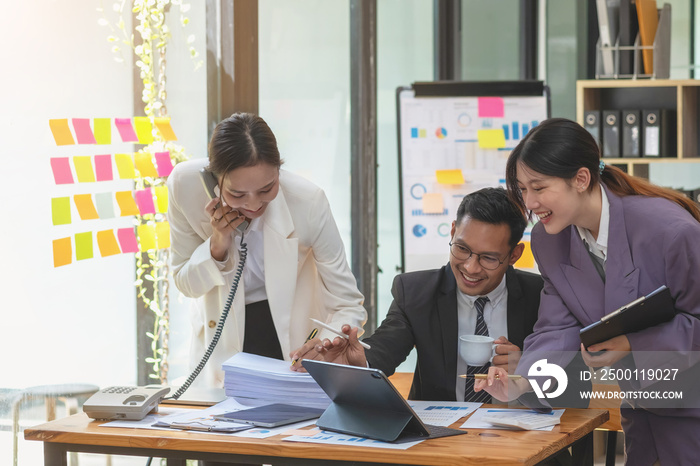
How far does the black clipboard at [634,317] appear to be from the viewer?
1.70 metres

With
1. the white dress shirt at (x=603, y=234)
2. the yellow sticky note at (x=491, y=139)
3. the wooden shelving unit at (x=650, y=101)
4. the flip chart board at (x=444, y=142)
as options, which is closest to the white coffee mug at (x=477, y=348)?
the white dress shirt at (x=603, y=234)

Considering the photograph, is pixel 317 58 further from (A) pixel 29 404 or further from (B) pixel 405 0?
(A) pixel 29 404

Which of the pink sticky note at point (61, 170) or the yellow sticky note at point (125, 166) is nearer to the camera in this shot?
the pink sticky note at point (61, 170)

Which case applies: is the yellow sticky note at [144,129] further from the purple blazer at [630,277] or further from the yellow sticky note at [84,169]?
the purple blazer at [630,277]

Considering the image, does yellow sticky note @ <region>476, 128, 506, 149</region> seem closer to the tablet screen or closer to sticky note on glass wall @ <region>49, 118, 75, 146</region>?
sticky note on glass wall @ <region>49, 118, 75, 146</region>

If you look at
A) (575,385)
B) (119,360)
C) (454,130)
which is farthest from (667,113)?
(119,360)

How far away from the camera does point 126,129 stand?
2.78 meters

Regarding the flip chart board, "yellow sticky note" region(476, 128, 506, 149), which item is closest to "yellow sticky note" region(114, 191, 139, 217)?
the flip chart board

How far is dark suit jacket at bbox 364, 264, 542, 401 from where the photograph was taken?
229 cm

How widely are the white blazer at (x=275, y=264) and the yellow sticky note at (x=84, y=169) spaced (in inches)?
14.5

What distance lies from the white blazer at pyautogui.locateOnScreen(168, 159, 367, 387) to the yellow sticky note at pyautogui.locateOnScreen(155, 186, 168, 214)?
0.47 m

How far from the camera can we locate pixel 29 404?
242cm

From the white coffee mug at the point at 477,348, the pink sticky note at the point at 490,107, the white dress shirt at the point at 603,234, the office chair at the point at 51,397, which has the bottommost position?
the office chair at the point at 51,397

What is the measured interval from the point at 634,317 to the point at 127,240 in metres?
1.69
